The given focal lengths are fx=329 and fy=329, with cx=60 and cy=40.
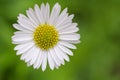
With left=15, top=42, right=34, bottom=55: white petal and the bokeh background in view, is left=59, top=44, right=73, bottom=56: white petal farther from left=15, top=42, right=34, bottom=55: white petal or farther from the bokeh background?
Answer: the bokeh background

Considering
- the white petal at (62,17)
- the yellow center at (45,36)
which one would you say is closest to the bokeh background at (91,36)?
the yellow center at (45,36)

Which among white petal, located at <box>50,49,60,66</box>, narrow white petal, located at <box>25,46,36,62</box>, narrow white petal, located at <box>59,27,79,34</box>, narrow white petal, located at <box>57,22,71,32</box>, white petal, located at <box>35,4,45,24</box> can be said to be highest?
white petal, located at <box>35,4,45,24</box>

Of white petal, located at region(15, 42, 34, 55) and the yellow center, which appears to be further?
the yellow center

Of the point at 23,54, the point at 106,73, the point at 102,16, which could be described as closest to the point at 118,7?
the point at 102,16

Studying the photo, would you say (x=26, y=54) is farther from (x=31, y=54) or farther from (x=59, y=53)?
(x=59, y=53)

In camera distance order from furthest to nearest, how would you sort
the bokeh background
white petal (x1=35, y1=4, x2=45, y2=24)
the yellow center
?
1. the bokeh background
2. the yellow center
3. white petal (x1=35, y1=4, x2=45, y2=24)

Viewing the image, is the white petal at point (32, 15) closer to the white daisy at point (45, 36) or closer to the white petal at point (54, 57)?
the white daisy at point (45, 36)

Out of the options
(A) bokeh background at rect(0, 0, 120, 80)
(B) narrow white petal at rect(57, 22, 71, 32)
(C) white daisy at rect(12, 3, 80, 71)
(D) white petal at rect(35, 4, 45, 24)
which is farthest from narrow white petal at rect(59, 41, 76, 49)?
(A) bokeh background at rect(0, 0, 120, 80)
